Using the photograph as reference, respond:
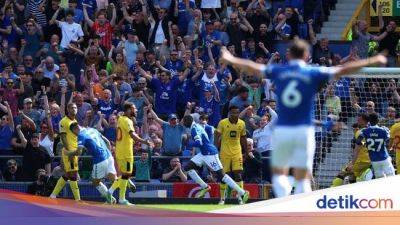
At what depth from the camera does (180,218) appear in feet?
50.5

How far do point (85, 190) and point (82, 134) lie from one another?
9.18ft

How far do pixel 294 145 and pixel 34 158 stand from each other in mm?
13076

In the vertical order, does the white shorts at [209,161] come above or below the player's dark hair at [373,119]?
below

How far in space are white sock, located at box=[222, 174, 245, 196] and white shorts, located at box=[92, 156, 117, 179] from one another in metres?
2.11

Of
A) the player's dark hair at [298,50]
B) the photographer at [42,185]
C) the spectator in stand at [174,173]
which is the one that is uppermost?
the player's dark hair at [298,50]

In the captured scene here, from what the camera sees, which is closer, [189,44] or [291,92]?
[291,92]

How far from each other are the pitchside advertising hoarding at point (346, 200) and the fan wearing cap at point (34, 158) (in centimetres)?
682

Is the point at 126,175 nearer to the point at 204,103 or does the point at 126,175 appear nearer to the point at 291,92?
the point at 204,103

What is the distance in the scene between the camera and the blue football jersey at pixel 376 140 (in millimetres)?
22781

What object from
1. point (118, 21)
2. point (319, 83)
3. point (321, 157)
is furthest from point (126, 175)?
point (319, 83)

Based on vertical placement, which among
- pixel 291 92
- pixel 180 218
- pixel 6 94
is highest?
pixel 6 94

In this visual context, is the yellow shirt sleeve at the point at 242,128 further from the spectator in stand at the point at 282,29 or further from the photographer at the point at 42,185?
the spectator in stand at the point at 282,29

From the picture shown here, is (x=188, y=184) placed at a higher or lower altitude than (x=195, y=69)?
lower

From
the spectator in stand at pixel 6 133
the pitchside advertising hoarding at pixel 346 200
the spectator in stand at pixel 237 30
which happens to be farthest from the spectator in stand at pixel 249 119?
the pitchside advertising hoarding at pixel 346 200
